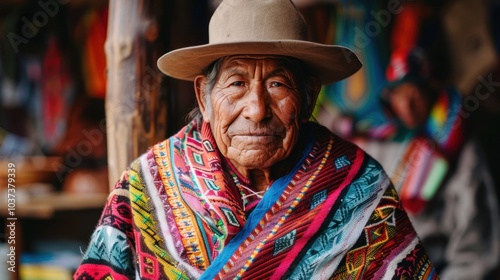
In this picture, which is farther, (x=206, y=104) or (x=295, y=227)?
(x=206, y=104)

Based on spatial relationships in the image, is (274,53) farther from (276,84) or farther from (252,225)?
(252,225)

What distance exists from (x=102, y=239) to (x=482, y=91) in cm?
323

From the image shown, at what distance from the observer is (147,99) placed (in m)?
3.28

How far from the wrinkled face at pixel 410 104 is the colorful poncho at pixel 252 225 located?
238cm

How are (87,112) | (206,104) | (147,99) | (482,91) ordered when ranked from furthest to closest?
(87,112)
(482,91)
(147,99)
(206,104)

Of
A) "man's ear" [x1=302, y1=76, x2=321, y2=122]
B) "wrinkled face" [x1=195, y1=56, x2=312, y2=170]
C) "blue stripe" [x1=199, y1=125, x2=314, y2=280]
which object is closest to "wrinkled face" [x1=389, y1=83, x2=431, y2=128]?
"man's ear" [x1=302, y1=76, x2=321, y2=122]

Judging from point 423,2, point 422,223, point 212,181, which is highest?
point 423,2

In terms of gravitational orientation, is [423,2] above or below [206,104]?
above

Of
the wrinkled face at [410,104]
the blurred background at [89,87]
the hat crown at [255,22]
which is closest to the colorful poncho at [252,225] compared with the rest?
the hat crown at [255,22]

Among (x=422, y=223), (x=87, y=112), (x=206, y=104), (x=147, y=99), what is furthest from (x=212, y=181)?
(x=87, y=112)

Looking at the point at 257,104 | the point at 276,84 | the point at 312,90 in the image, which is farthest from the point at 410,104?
the point at 257,104

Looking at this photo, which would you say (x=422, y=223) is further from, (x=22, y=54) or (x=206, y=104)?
(x=22, y=54)

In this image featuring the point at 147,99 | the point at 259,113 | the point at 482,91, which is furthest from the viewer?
the point at 482,91

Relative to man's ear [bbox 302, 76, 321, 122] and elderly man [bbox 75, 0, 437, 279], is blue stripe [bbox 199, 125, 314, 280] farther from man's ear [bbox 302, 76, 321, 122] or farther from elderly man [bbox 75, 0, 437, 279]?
man's ear [bbox 302, 76, 321, 122]
